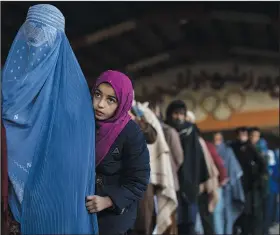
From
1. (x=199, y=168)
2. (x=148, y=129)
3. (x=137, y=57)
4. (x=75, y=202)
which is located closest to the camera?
(x=75, y=202)

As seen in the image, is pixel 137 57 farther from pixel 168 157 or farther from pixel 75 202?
pixel 75 202

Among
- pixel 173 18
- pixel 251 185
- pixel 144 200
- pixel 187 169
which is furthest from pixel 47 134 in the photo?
pixel 173 18

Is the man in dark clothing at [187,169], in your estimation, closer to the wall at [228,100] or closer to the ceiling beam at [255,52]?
the ceiling beam at [255,52]

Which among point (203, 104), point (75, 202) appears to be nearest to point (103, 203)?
point (75, 202)

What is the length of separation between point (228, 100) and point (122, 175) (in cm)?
1248

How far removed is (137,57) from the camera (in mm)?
12438

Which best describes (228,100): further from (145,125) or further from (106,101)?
(106,101)

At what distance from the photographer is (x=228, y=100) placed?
47.9 ft

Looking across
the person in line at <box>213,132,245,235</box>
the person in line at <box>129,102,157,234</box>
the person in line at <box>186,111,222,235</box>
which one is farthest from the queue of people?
the person in line at <box>213,132,245,235</box>

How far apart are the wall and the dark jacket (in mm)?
12159

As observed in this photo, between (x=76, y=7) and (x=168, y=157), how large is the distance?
345cm

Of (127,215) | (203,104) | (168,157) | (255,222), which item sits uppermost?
(203,104)

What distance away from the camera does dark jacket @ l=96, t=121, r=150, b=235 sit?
7.50 ft

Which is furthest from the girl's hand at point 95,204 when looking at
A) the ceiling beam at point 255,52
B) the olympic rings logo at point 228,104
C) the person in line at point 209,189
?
the olympic rings logo at point 228,104
